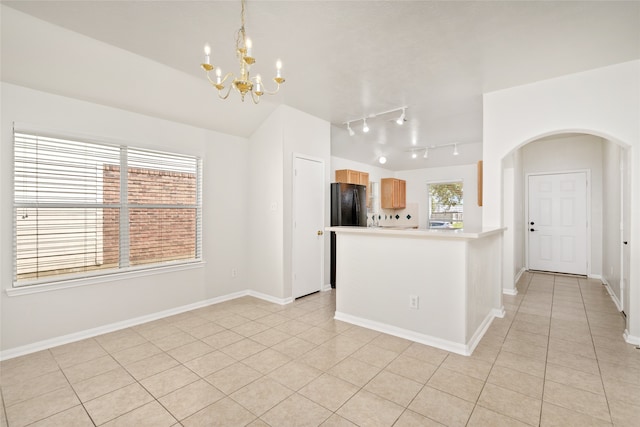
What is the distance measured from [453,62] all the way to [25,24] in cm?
370

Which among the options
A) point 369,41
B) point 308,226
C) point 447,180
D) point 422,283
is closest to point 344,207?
point 308,226

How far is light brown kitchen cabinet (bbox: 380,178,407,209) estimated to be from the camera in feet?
25.2

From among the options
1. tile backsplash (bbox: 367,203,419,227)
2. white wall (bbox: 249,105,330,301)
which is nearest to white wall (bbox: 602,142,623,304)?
tile backsplash (bbox: 367,203,419,227)

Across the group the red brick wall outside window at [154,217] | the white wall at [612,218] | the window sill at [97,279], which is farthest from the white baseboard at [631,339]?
the red brick wall outside window at [154,217]

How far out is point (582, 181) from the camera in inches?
223

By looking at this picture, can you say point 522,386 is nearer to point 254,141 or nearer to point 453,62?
point 453,62

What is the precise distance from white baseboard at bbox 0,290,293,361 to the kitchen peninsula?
1294 mm

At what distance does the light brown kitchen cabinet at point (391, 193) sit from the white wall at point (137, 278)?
4.25 metres

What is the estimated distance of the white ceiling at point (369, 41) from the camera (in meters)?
2.22

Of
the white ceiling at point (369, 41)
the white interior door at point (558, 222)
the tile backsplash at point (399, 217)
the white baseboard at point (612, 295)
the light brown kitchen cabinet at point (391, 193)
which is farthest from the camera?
the tile backsplash at point (399, 217)

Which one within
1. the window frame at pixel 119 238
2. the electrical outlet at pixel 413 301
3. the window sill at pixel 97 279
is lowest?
the electrical outlet at pixel 413 301

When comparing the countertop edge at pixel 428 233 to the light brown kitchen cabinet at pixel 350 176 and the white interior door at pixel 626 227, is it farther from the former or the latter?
the light brown kitchen cabinet at pixel 350 176

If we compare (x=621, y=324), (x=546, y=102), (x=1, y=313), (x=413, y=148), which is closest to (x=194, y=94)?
(x=1, y=313)

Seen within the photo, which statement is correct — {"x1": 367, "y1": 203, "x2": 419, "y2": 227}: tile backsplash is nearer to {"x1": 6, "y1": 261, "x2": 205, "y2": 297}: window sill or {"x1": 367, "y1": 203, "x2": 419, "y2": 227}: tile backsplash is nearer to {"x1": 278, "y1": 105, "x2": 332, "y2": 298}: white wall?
{"x1": 278, "y1": 105, "x2": 332, "y2": 298}: white wall
